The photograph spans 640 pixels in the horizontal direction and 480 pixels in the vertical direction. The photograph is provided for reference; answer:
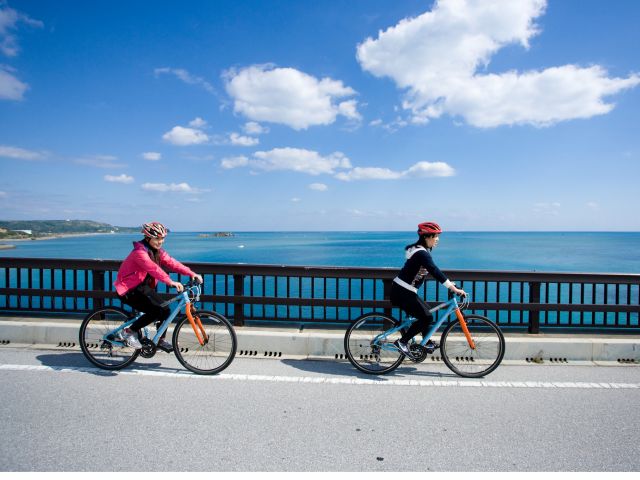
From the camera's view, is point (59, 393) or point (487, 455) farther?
point (59, 393)

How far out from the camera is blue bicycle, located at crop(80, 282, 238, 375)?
4863mm

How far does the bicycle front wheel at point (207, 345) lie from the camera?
482cm

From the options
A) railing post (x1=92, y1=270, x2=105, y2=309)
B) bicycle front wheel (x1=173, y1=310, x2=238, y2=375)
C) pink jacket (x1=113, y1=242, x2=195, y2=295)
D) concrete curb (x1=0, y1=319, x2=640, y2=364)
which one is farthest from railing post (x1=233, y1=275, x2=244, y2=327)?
railing post (x1=92, y1=270, x2=105, y2=309)

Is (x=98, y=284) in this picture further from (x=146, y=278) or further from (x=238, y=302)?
(x=238, y=302)

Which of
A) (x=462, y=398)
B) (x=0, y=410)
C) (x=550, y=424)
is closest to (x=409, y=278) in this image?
(x=462, y=398)

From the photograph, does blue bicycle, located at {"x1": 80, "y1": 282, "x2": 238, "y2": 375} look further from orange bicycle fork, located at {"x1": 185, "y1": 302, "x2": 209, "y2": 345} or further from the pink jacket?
the pink jacket

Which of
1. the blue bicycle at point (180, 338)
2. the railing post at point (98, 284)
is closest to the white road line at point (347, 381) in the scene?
the blue bicycle at point (180, 338)

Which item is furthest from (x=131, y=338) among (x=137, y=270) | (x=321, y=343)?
(x=321, y=343)

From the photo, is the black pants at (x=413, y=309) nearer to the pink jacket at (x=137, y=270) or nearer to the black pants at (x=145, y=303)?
the pink jacket at (x=137, y=270)

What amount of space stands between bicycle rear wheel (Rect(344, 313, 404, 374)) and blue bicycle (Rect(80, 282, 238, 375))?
1581 millimetres
